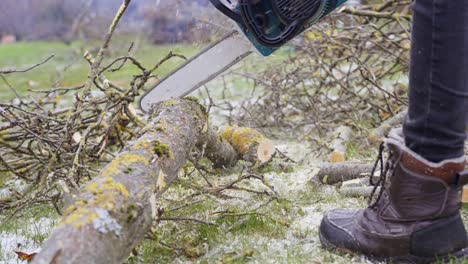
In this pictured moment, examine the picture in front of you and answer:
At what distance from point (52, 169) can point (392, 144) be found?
1.25 metres

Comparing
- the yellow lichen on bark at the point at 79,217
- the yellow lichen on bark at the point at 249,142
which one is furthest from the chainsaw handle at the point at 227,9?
the yellow lichen on bark at the point at 249,142

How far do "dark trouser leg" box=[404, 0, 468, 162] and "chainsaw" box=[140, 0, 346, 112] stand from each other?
0.45 meters

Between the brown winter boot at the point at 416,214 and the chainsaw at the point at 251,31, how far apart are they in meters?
0.48

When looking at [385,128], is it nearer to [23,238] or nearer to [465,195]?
[465,195]

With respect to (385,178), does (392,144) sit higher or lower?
higher

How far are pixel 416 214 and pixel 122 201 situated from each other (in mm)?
711

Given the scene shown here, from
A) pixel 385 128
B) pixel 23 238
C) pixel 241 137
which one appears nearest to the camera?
pixel 23 238

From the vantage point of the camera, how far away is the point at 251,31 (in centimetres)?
168

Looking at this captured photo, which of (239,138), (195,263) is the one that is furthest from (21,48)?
(195,263)

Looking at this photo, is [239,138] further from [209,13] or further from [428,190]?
[428,190]

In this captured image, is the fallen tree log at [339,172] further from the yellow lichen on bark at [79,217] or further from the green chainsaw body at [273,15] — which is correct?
the yellow lichen on bark at [79,217]

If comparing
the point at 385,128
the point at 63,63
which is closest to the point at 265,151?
the point at 385,128

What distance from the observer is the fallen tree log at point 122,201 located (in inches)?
40.5

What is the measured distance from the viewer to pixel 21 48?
14.8m
